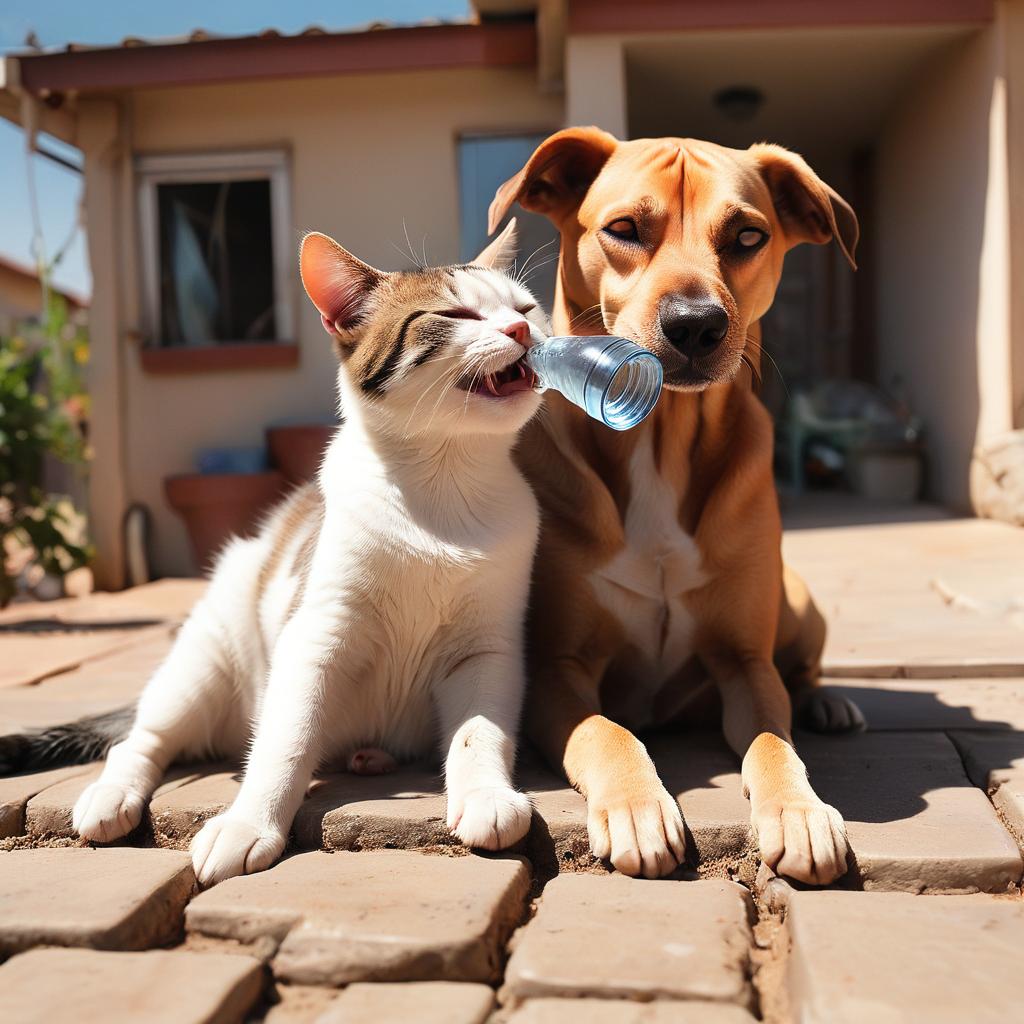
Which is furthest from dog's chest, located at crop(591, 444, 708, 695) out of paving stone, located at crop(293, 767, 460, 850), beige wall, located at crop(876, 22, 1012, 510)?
beige wall, located at crop(876, 22, 1012, 510)

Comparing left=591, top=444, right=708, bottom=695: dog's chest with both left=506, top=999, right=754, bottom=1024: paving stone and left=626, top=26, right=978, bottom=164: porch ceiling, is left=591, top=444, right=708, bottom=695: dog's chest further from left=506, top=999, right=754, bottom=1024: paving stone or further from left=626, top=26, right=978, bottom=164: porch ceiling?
left=626, top=26, right=978, bottom=164: porch ceiling

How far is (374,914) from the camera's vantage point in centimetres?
149

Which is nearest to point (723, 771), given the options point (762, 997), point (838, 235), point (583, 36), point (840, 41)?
point (762, 997)

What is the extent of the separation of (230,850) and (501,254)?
1447 mm

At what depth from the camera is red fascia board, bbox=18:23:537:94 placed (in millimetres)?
6801

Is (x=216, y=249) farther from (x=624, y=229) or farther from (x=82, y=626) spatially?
(x=624, y=229)

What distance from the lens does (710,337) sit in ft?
6.75

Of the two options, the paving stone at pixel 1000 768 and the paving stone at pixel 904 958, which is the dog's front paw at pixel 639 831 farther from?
the paving stone at pixel 1000 768

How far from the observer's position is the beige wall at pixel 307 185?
7.21 m

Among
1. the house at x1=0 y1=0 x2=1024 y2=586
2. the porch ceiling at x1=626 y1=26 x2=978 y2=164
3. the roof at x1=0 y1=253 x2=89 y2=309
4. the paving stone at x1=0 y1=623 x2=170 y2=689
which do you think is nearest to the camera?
the paving stone at x1=0 y1=623 x2=170 y2=689

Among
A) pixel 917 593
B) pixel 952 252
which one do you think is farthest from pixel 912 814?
pixel 952 252

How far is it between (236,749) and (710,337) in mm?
1405

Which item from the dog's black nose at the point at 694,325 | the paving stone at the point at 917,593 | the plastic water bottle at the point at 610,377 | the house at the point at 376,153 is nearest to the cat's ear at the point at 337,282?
the plastic water bottle at the point at 610,377

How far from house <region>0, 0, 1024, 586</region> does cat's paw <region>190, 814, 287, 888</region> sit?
18.6ft
